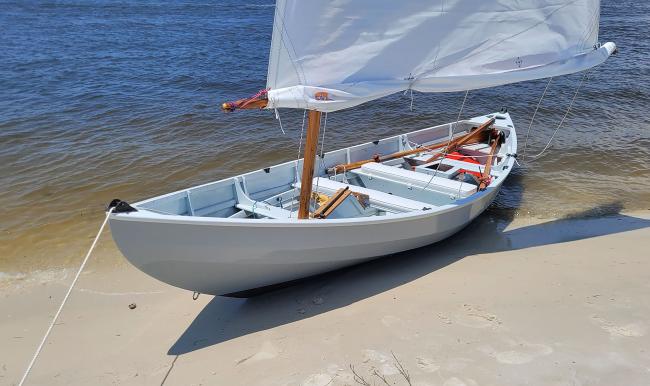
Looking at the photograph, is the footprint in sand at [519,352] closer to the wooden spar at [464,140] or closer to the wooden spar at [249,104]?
the wooden spar at [249,104]

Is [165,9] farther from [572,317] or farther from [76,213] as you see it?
[572,317]

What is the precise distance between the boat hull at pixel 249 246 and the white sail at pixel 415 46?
5.69 ft

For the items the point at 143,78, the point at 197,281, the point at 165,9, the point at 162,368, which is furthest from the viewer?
the point at 165,9

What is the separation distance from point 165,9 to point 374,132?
32.9 metres

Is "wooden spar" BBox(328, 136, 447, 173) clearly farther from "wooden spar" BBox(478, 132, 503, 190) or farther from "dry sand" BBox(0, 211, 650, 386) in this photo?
"dry sand" BBox(0, 211, 650, 386)

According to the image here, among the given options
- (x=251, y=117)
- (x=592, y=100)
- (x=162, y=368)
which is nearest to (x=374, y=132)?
(x=251, y=117)

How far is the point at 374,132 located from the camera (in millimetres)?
16219

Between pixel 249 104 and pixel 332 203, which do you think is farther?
pixel 332 203

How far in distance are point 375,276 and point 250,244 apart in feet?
7.64

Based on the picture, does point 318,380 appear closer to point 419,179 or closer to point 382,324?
point 382,324

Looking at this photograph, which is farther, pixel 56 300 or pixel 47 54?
pixel 47 54

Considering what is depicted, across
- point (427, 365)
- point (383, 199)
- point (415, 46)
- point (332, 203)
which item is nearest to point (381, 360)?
point (427, 365)

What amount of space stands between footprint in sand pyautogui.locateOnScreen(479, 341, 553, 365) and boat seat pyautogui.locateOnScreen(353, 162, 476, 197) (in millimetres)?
3671

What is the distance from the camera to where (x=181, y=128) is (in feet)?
53.2
